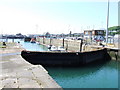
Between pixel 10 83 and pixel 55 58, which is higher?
pixel 10 83

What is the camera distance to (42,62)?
82.0 feet

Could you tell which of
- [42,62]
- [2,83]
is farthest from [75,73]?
[2,83]

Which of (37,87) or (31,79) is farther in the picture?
(31,79)

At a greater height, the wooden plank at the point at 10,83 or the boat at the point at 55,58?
the wooden plank at the point at 10,83

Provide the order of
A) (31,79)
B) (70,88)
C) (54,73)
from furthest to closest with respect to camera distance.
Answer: (54,73), (70,88), (31,79)

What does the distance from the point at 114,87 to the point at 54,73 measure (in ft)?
29.2

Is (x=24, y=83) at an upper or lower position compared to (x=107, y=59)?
upper

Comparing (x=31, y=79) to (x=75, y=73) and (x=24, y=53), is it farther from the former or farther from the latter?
(x=24, y=53)

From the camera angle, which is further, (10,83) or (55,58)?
(55,58)

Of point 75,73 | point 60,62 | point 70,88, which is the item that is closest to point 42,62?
point 60,62

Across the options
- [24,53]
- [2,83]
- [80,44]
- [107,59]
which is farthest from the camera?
[80,44]

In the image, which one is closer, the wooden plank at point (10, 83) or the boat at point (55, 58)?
the wooden plank at point (10, 83)

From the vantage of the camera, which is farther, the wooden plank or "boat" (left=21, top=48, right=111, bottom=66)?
"boat" (left=21, top=48, right=111, bottom=66)

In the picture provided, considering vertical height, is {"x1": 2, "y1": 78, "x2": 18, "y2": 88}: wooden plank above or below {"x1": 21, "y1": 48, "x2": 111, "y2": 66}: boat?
above
